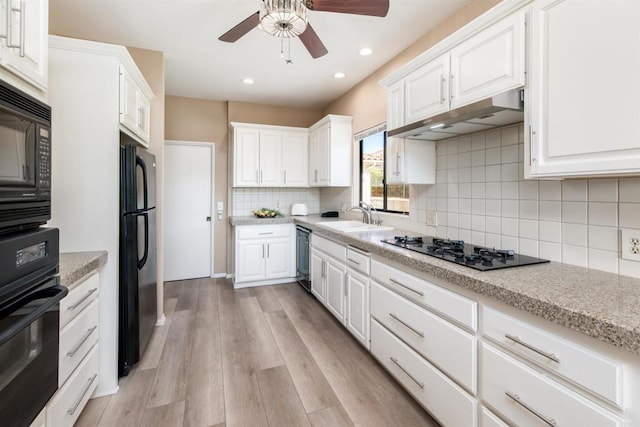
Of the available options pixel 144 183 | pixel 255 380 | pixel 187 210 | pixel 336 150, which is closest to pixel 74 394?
pixel 255 380

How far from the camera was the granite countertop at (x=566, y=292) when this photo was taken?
92cm

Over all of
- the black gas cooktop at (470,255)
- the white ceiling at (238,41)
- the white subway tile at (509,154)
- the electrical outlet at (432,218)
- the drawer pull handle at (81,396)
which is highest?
the white ceiling at (238,41)

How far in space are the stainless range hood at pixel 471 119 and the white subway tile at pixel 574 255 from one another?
76 centimetres

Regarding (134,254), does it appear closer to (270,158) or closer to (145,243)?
(145,243)

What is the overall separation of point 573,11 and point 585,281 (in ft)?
3.73

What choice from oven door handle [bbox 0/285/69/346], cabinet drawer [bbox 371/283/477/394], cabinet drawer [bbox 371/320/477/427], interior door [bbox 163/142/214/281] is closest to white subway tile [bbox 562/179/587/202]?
cabinet drawer [bbox 371/283/477/394]

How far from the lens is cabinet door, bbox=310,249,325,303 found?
10.7 ft

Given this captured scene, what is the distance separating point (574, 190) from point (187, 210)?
4.37m

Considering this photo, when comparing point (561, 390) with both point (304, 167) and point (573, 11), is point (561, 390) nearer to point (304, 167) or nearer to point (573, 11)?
point (573, 11)

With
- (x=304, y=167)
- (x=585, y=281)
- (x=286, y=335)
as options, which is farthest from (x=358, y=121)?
(x=585, y=281)

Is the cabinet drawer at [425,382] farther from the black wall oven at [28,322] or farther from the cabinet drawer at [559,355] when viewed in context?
the black wall oven at [28,322]

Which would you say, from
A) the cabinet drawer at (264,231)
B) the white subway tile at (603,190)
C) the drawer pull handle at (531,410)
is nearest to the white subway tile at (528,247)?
the white subway tile at (603,190)

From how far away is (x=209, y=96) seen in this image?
14.3ft

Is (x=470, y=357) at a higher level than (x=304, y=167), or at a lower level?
lower
